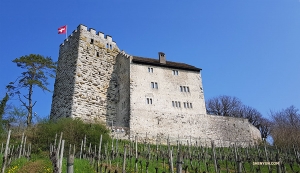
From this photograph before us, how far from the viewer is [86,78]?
27812 mm

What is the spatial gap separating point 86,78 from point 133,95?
18.3 feet

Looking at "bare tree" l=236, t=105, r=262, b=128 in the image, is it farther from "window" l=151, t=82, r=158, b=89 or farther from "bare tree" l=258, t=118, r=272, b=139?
"window" l=151, t=82, r=158, b=89

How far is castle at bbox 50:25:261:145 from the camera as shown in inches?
1030

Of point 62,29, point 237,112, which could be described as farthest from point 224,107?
point 62,29

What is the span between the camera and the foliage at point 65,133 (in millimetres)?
17906

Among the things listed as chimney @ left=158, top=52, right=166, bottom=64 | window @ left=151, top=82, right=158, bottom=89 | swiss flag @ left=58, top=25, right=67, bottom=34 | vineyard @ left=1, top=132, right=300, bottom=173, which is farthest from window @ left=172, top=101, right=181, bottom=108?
swiss flag @ left=58, top=25, right=67, bottom=34

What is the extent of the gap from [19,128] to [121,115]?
9936 mm

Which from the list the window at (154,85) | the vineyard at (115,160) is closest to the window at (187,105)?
the window at (154,85)

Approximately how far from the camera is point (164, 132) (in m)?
26.2

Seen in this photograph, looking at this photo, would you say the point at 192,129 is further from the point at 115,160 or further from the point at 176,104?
the point at 115,160

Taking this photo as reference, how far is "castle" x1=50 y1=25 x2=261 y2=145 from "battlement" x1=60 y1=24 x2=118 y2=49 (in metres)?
0.12

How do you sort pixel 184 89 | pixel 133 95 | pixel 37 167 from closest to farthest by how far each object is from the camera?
pixel 37 167, pixel 133 95, pixel 184 89

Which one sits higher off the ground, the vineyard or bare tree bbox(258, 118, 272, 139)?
bare tree bbox(258, 118, 272, 139)

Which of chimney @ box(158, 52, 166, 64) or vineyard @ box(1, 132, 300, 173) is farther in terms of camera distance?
chimney @ box(158, 52, 166, 64)
